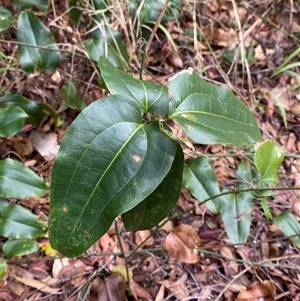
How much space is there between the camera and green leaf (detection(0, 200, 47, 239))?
973mm

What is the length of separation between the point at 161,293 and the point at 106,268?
17cm

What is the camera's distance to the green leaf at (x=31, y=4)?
1222 millimetres

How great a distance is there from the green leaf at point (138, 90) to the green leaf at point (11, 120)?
53cm

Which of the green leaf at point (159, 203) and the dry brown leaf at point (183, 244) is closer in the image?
the green leaf at point (159, 203)

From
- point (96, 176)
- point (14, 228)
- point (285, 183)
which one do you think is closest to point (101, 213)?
point (96, 176)

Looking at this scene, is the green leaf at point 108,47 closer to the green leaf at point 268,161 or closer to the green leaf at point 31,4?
the green leaf at point 31,4

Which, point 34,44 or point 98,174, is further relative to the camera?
point 34,44

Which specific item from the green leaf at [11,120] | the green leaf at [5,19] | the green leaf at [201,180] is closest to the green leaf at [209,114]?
the green leaf at [201,180]

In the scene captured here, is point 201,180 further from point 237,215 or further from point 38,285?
point 38,285

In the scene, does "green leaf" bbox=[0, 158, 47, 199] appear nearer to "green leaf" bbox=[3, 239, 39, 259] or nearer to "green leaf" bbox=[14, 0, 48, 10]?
"green leaf" bbox=[3, 239, 39, 259]

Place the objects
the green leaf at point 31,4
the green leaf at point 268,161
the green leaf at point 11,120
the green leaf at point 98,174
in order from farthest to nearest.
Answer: the green leaf at point 31,4 → the green leaf at point 11,120 → the green leaf at point 268,161 → the green leaf at point 98,174

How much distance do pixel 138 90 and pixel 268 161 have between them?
0.41 meters

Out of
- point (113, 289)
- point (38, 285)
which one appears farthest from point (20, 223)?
point (113, 289)

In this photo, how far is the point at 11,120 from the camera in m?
1.09
